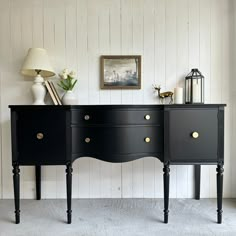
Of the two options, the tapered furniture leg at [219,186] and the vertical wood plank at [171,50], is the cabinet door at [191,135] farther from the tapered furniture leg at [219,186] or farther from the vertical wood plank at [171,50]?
the vertical wood plank at [171,50]

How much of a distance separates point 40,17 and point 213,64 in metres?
1.68

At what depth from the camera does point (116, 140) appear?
155 cm

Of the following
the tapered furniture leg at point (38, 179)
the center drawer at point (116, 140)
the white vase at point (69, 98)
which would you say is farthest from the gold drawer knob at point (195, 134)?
the tapered furniture leg at point (38, 179)

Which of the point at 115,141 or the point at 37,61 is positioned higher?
the point at 37,61

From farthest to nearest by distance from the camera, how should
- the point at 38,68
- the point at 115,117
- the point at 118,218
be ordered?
the point at 38,68 < the point at 118,218 < the point at 115,117

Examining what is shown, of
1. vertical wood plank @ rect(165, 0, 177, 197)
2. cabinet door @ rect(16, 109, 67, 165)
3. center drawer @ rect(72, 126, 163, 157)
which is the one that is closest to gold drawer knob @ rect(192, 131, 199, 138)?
center drawer @ rect(72, 126, 163, 157)

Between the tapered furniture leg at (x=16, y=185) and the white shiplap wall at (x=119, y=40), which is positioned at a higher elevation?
the white shiplap wall at (x=119, y=40)

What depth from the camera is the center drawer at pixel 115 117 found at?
1.54 metres

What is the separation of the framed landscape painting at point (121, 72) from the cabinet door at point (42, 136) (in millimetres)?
653

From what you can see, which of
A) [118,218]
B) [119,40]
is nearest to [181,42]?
[119,40]

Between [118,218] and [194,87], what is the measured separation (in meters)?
1.25

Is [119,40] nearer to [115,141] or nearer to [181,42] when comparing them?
[181,42]

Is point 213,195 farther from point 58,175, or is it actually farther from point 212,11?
point 212,11

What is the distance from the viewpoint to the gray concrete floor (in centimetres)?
151
